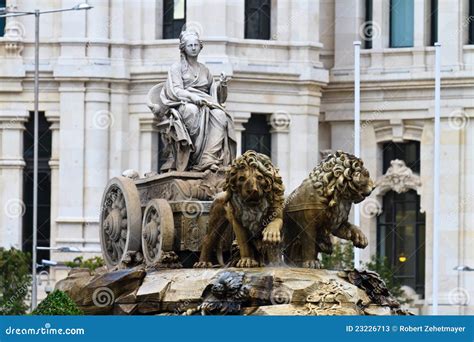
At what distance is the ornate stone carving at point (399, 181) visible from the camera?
109750 millimetres

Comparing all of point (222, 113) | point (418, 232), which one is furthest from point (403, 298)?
point (222, 113)

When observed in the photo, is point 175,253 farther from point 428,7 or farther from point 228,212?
point 428,7

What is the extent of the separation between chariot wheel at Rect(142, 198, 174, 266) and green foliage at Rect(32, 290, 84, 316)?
1669mm

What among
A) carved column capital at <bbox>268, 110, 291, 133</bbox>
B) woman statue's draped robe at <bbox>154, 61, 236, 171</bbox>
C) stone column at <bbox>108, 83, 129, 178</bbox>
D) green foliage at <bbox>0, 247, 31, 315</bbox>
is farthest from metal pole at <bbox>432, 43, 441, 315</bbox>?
woman statue's draped robe at <bbox>154, 61, 236, 171</bbox>

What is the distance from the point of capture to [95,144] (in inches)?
4316

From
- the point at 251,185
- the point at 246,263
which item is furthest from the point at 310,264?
the point at 251,185

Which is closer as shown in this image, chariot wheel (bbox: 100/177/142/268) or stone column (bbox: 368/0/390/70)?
chariot wheel (bbox: 100/177/142/268)

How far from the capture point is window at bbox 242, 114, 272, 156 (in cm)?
10931

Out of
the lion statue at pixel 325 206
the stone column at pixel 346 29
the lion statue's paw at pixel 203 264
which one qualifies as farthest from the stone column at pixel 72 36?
the lion statue at pixel 325 206

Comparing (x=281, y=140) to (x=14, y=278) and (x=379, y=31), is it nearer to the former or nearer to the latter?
(x=379, y=31)

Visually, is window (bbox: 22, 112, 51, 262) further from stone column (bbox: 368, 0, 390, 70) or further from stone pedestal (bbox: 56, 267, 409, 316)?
stone pedestal (bbox: 56, 267, 409, 316)

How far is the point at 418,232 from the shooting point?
11006 cm

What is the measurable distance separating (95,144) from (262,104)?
507 cm

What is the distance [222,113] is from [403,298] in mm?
40571
